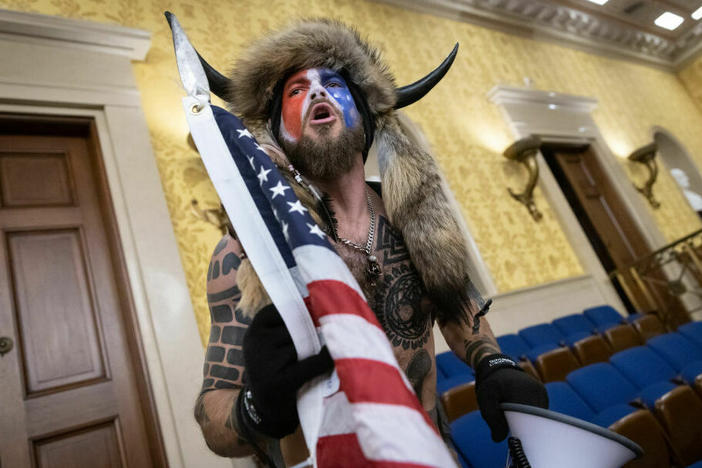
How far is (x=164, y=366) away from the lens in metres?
2.43

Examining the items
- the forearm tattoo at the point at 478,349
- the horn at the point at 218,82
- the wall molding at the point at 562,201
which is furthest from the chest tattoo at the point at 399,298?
the wall molding at the point at 562,201

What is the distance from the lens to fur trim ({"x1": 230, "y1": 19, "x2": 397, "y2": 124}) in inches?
39.9

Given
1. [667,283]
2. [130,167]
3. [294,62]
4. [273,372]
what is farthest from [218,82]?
[667,283]

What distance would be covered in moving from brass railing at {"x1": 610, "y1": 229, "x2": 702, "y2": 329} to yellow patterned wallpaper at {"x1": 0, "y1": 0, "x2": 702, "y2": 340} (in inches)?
41.3

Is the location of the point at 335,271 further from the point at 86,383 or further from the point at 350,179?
the point at 86,383

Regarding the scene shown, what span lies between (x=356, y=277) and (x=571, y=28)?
8788mm

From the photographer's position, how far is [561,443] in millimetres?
694

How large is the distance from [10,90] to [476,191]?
14.6 ft

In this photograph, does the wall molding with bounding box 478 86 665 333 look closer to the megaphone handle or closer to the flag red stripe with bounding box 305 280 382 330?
the megaphone handle

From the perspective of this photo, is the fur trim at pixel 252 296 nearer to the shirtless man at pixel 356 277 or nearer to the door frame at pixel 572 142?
the shirtless man at pixel 356 277

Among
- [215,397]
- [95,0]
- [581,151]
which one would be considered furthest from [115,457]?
[581,151]

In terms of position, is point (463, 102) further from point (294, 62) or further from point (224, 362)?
point (224, 362)

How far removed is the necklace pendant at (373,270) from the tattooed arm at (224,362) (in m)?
0.28

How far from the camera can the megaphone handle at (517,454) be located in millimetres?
730
